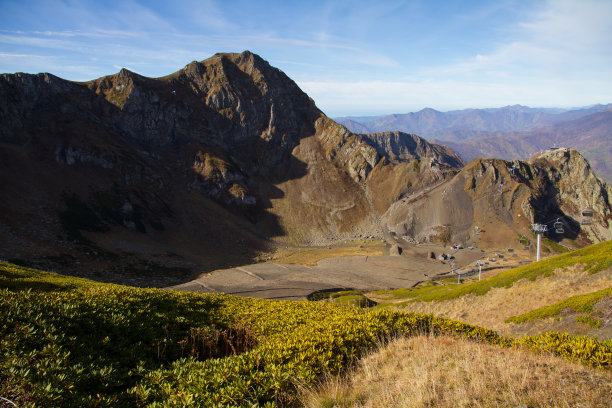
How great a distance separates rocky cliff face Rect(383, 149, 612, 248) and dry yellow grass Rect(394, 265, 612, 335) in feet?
255

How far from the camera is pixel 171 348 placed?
412 inches

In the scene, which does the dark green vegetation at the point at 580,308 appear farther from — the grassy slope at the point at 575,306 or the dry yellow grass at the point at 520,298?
the dry yellow grass at the point at 520,298

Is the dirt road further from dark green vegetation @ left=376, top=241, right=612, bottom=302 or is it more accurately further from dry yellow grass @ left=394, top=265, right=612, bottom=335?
dry yellow grass @ left=394, top=265, right=612, bottom=335

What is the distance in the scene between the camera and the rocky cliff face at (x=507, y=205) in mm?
105938

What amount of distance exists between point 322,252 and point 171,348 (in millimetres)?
94856

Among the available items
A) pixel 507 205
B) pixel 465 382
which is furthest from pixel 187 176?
pixel 465 382

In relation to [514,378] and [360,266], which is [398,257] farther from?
[514,378]

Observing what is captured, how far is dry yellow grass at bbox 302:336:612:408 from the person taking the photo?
6.51 metres

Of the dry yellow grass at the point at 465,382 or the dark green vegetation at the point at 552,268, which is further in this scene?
the dark green vegetation at the point at 552,268

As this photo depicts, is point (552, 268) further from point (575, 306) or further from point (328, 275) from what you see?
point (328, 275)

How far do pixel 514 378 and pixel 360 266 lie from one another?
75.5 meters

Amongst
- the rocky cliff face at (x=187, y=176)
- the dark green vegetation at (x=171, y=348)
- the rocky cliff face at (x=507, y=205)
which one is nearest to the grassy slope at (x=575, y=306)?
the dark green vegetation at (x=171, y=348)

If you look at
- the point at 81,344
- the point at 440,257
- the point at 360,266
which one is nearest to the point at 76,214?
the point at 360,266

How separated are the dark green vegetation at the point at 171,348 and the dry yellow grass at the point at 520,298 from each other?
48.4 ft
